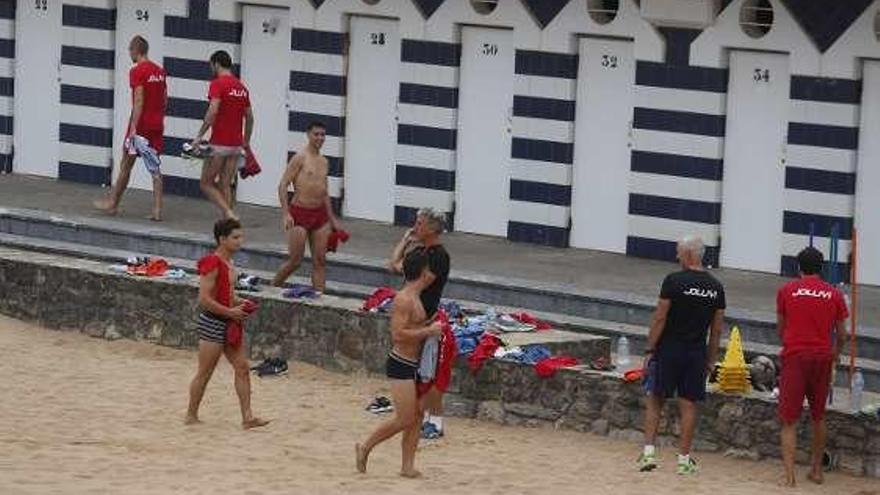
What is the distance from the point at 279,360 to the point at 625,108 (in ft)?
19.7

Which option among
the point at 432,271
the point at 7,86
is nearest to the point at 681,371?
the point at 432,271

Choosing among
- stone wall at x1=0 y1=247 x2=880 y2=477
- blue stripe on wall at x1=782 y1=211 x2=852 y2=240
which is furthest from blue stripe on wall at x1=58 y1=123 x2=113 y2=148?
blue stripe on wall at x1=782 y1=211 x2=852 y2=240

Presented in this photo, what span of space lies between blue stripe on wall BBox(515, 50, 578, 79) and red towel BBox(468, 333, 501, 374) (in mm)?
6875

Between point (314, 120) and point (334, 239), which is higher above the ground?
point (314, 120)

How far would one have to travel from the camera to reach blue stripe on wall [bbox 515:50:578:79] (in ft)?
91.7

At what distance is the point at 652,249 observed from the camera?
90.5 feet

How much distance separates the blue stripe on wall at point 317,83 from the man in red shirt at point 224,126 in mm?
2254

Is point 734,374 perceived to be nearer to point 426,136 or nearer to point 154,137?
point 426,136

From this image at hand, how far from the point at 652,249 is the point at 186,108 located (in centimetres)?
580

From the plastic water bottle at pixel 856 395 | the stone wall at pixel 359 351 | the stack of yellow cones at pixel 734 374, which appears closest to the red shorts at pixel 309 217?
the stone wall at pixel 359 351

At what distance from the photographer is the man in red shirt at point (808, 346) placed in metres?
19.4

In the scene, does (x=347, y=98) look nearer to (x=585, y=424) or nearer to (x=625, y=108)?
(x=625, y=108)

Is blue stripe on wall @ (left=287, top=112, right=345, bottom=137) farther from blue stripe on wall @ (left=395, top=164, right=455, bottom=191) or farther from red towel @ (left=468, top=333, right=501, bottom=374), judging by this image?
red towel @ (left=468, top=333, right=501, bottom=374)

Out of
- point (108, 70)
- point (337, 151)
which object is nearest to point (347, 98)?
point (337, 151)
